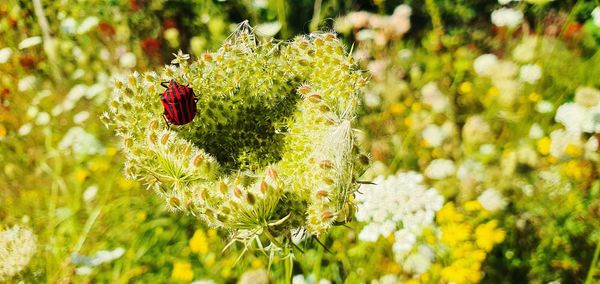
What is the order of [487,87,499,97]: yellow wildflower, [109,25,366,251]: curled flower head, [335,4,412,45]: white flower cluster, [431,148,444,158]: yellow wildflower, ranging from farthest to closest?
[335,4,412,45]: white flower cluster
[487,87,499,97]: yellow wildflower
[431,148,444,158]: yellow wildflower
[109,25,366,251]: curled flower head

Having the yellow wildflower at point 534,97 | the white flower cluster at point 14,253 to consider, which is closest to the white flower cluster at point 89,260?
the white flower cluster at point 14,253

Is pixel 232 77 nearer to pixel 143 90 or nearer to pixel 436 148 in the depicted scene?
pixel 143 90

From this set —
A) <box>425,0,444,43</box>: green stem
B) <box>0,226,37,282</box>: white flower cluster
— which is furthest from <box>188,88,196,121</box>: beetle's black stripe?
<box>425,0,444,43</box>: green stem

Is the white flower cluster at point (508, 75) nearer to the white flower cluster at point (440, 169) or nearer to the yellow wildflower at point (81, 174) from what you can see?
the white flower cluster at point (440, 169)

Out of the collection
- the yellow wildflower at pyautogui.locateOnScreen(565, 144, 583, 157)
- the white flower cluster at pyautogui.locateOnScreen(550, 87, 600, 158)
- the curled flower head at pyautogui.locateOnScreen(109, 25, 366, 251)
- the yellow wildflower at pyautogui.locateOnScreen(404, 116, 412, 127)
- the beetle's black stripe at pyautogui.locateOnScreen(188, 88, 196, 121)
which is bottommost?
the yellow wildflower at pyautogui.locateOnScreen(404, 116, 412, 127)

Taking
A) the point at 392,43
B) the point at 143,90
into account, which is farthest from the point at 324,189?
the point at 392,43

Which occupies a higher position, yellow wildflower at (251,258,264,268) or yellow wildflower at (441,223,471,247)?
yellow wildflower at (441,223,471,247)

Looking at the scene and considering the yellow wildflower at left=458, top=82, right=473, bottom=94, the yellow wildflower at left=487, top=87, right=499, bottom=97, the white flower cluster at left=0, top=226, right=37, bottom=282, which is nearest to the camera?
the white flower cluster at left=0, top=226, right=37, bottom=282

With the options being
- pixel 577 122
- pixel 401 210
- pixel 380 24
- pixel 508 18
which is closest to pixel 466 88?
pixel 508 18

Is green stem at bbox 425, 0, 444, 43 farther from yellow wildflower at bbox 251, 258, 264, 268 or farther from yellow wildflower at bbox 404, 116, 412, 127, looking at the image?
yellow wildflower at bbox 251, 258, 264, 268
